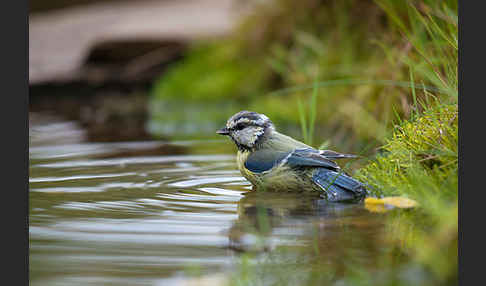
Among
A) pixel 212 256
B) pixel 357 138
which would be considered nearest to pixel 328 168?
pixel 212 256

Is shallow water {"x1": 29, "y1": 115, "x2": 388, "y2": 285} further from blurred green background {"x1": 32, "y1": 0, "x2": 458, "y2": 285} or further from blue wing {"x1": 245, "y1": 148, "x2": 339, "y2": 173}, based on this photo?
blurred green background {"x1": 32, "y1": 0, "x2": 458, "y2": 285}

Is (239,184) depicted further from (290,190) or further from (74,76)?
(74,76)

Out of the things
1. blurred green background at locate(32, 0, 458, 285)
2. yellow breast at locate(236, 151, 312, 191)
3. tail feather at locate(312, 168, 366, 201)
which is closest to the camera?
blurred green background at locate(32, 0, 458, 285)

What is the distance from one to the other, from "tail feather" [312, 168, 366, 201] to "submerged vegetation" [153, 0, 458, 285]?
12cm

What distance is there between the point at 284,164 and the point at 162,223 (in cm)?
138

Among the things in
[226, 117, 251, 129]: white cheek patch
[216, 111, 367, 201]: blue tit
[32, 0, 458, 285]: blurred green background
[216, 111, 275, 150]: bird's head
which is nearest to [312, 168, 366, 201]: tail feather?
[216, 111, 367, 201]: blue tit

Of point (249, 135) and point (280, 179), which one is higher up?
point (249, 135)

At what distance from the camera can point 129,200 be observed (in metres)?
5.15

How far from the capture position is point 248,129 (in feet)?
19.3

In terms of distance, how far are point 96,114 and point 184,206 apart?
7.58 m

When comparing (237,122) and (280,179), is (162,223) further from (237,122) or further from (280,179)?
(237,122)

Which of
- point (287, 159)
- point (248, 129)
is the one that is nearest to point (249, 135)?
point (248, 129)

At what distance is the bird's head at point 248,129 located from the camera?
5.84 m

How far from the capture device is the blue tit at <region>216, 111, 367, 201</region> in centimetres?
512
